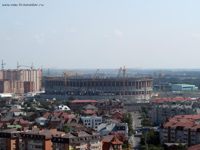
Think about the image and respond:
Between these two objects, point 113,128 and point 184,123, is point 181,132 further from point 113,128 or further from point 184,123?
point 113,128

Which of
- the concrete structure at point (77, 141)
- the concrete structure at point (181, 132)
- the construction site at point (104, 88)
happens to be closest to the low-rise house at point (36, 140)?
the concrete structure at point (77, 141)

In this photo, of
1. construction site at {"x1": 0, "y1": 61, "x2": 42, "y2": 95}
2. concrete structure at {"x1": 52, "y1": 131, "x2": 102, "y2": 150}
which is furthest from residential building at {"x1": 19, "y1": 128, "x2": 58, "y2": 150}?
construction site at {"x1": 0, "y1": 61, "x2": 42, "y2": 95}

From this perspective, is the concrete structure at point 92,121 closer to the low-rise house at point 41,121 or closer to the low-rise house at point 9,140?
the low-rise house at point 41,121

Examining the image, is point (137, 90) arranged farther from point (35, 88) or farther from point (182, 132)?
point (182, 132)

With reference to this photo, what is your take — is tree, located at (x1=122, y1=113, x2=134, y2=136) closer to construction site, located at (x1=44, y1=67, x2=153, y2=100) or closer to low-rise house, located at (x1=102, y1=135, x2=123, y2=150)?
low-rise house, located at (x1=102, y1=135, x2=123, y2=150)

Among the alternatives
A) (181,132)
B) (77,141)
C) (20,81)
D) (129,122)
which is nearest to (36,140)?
(77,141)

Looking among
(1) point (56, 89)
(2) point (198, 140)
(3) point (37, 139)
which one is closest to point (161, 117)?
(2) point (198, 140)

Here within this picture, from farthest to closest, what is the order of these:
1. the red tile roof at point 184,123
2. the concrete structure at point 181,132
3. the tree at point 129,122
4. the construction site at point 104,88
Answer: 1. the construction site at point 104,88
2. the tree at point 129,122
3. the red tile roof at point 184,123
4. the concrete structure at point 181,132
